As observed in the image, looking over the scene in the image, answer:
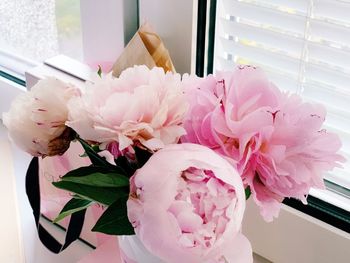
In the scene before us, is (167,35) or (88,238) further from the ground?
(167,35)

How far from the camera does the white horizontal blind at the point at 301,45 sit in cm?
71

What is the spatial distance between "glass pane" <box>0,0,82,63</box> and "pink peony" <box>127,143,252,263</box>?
0.56 m

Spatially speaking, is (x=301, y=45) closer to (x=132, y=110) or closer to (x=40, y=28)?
(x=132, y=110)

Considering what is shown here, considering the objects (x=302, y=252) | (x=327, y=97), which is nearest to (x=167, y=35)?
(x=327, y=97)

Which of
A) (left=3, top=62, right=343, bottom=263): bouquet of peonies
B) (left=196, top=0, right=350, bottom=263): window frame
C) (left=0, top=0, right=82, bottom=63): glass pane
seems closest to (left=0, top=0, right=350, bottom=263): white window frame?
(left=196, top=0, right=350, bottom=263): window frame

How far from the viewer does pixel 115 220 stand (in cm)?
56

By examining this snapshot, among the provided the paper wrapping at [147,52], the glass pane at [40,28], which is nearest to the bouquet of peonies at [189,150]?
the paper wrapping at [147,52]

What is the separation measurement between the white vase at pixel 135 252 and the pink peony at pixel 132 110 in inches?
5.0

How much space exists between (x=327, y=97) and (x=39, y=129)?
347 mm

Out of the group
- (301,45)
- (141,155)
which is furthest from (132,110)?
(301,45)

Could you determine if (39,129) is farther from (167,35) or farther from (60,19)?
(60,19)

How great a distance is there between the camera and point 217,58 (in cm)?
83

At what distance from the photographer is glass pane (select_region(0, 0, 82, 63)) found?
1015 millimetres

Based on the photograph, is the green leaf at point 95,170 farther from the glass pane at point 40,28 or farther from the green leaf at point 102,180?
the glass pane at point 40,28
